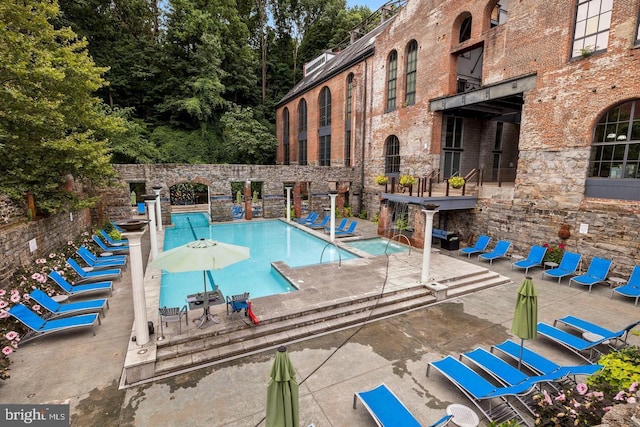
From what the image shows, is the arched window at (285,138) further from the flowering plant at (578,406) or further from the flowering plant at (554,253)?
the flowering plant at (578,406)

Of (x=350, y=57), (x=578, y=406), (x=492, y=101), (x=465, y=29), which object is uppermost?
(x=350, y=57)

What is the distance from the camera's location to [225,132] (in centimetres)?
2825

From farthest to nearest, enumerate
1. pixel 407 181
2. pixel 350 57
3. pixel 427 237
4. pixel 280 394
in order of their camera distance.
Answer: pixel 350 57 → pixel 407 181 → pixel 427 237 → pixel 280 394

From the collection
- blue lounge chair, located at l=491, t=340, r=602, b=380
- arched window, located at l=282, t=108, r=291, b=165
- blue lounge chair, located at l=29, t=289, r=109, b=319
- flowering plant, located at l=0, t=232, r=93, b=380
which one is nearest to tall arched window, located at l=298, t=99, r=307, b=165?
arched window, located at l=282, t=108, r=291, b=165

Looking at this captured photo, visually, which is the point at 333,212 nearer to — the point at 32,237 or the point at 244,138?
the point at 32,237

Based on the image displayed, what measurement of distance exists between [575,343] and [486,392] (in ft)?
8.89

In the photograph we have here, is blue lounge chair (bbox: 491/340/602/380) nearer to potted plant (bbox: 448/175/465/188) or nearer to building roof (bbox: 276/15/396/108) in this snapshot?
potted plant (bbox: 448/175/465/188)

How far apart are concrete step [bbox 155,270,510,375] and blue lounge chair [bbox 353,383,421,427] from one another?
2225mm

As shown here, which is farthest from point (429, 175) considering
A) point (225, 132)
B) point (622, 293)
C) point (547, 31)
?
point (225, 132)

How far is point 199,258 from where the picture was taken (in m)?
5.73

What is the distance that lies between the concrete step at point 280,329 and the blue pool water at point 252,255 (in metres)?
1.32

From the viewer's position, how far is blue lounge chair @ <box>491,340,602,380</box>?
436cm

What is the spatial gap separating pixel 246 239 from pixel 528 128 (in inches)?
511

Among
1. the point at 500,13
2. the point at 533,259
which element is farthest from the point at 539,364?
the point at 500,13
